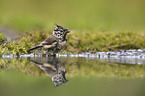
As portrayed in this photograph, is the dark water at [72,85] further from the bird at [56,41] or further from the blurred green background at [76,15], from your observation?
the blurred green background at [76,15]

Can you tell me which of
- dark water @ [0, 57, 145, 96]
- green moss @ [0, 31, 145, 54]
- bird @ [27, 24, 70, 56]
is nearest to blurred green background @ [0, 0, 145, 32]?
green moss @ [0, 31, 145, 54]

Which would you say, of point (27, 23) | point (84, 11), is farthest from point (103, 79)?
point (84, 11)

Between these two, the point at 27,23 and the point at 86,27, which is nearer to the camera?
the point at 27,23

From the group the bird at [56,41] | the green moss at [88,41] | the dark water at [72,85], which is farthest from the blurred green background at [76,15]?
the dark water at [72,85]

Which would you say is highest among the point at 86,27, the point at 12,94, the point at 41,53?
the point at 86,27

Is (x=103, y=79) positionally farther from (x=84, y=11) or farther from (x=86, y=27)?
(x=84, y=11)

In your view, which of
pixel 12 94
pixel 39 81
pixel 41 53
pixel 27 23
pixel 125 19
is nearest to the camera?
pixel 12 94

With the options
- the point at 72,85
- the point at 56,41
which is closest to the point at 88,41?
the point at 56,41

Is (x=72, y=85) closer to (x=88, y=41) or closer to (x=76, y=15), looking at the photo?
(x=88, y=41)

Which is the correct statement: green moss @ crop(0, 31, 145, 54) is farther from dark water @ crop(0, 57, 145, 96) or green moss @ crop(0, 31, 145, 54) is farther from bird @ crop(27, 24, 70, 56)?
dark water @ crop(0, 57, 145, 96)
